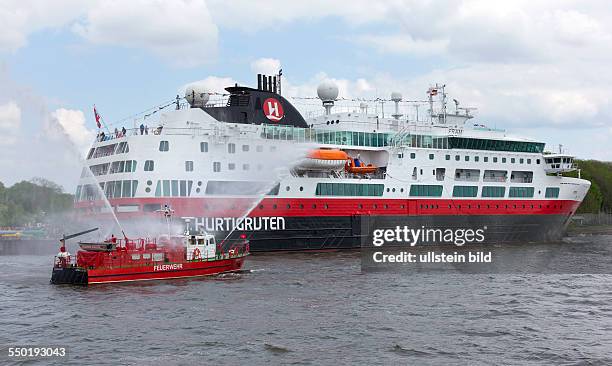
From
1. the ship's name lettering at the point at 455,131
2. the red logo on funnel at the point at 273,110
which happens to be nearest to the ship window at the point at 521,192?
the ship's name lettering at the point at 455,131

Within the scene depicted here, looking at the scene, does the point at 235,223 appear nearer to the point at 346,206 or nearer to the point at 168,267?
the point at 346,206

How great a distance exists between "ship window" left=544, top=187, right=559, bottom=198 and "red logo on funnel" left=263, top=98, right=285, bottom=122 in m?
26.8

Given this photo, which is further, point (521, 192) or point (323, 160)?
point (521, 192)

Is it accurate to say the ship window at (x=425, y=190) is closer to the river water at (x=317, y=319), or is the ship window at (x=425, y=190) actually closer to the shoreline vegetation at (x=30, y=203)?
the river water at (x=317, y=319)

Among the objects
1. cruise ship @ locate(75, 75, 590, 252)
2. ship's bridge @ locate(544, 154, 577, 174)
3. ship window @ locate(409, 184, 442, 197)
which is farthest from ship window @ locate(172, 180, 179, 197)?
ship's bridge @ locate(544, 154, 577, 174)

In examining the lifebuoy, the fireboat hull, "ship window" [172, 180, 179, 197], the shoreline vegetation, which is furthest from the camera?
the shoreline vegetation

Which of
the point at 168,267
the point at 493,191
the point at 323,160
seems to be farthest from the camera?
the point at 493,191

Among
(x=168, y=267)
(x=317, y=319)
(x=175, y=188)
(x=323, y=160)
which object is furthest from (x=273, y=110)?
(x=317, y=319)

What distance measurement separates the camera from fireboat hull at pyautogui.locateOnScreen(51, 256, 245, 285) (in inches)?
1336

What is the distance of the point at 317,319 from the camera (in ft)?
90.0

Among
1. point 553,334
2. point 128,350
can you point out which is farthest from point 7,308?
point 553,334

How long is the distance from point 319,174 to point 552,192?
80.5 ft

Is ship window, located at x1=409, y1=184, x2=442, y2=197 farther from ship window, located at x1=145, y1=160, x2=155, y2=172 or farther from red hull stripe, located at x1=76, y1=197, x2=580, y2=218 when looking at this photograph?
ship window, located at x1=145, y1=160, x2=155, y2=172

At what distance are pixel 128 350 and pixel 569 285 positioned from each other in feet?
82.9
